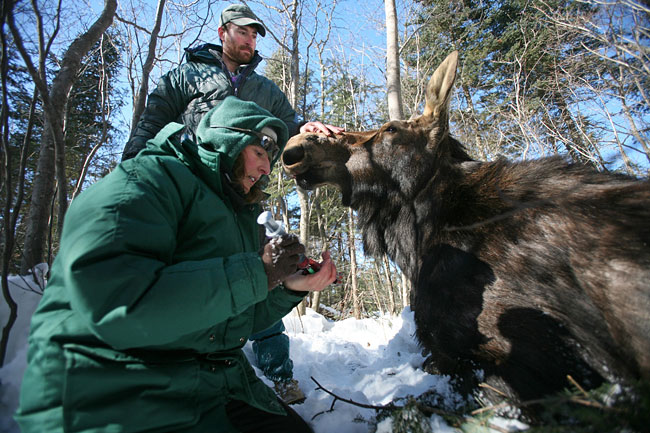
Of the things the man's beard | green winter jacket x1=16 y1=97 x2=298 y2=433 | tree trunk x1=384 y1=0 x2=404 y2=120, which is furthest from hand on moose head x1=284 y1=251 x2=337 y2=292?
tree trunk x1=384 y1=0 x2=404 y2=120

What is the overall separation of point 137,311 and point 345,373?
116 inches

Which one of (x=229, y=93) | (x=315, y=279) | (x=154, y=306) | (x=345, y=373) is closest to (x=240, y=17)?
(x=229, y=93)

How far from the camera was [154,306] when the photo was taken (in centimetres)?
117

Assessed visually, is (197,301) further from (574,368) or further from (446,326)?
(574,368)

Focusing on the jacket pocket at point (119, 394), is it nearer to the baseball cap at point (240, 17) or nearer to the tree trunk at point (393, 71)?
the baseball cap at point (240, 17)

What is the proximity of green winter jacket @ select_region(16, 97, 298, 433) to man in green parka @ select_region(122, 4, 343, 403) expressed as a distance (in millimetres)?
1331

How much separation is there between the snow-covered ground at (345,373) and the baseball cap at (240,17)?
343cm

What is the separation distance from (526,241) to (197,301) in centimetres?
192

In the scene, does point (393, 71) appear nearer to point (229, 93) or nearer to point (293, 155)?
point (229, 93)

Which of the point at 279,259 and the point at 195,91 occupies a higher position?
the point at 195,91

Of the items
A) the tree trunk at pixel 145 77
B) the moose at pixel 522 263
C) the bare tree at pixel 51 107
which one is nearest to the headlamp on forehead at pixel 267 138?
the moose at pixel 522 263

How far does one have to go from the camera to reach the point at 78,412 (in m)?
1.15

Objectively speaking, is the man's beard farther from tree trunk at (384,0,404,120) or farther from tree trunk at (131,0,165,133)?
tree trunk at (384,0,404,120)

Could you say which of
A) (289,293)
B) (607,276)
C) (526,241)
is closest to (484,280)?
(526,241)
